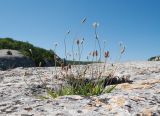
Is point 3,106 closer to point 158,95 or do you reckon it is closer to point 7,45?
point 158,95

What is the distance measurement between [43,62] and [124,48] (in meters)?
17.1

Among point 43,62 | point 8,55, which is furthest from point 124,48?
point 43,62

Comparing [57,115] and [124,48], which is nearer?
[57,115]

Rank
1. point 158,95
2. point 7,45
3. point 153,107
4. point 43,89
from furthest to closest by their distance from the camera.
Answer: point 7,45 → point 43,89 → point 158,95 → point 153,107

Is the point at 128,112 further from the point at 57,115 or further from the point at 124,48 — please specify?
the point at 124,48

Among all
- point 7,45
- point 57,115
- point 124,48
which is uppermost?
point 7,45

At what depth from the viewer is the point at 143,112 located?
495 cm

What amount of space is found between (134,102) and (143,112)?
0.40m

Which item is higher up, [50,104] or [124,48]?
[124,48]

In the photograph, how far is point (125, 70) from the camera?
37.8 feet

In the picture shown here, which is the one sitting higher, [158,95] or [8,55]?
[8,55]

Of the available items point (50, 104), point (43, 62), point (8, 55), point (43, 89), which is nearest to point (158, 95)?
point (50, 104)

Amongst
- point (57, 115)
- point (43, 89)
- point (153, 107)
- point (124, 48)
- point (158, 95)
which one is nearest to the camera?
point (57, 115)

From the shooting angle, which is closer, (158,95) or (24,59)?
(158,95)
